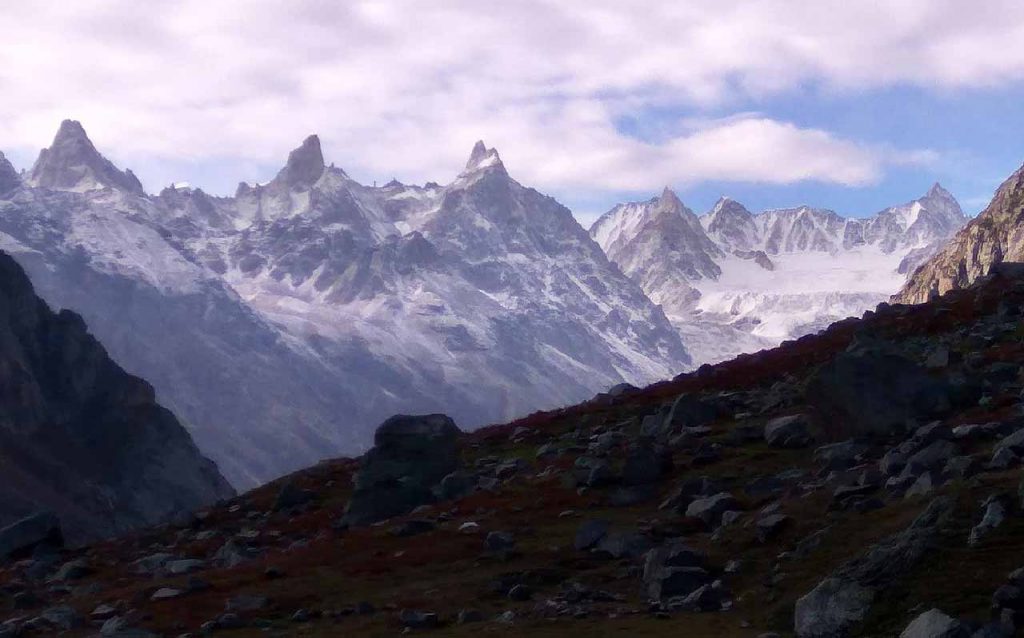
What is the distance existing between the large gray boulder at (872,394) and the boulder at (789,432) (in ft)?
4.45

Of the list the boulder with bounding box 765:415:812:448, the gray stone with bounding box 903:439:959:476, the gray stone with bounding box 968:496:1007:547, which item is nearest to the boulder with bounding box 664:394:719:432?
the boulder with bounding box 765:415:812:448

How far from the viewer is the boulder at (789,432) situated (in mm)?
38531

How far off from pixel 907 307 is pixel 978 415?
35857 millimetres

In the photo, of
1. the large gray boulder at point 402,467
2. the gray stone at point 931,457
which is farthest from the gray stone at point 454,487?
the gray stone at point 931,457

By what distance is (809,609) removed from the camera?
2097 cm

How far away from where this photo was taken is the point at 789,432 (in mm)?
39094

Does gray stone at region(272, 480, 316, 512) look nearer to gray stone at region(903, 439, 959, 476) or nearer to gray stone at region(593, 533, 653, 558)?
gray stone at region(593, 533, 653, 558)

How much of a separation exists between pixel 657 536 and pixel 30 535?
30.5 metres

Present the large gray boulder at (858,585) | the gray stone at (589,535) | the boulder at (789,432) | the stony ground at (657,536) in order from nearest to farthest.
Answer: the large gray boulder at (858,585), the stony ground at (657,536), the gray stone at (589,535), the boulder at (789,432)

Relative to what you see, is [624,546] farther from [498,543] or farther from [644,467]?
[644,467]

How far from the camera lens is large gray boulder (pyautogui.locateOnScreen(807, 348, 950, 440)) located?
36.6 meters

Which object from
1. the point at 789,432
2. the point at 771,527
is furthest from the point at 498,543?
the point at 789,432

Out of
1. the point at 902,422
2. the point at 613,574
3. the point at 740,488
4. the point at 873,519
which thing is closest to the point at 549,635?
the point at 613,574

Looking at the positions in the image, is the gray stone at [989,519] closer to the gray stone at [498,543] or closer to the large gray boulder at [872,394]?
the gray stone at [498,543]
